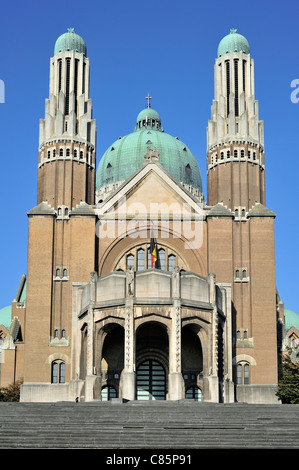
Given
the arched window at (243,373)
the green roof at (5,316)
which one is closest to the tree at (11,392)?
the arched window at (243,373)

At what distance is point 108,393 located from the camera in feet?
179

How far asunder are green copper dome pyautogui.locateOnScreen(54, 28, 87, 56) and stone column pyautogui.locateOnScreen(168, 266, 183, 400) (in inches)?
846

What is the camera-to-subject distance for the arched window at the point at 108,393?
54.5 metres

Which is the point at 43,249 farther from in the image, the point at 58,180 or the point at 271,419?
the point at 271,419

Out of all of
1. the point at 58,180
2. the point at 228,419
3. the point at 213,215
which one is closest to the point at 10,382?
the point at 58,180

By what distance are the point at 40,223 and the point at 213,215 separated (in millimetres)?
11854

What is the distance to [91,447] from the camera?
32.4 m

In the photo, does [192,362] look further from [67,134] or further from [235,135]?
[67,134]

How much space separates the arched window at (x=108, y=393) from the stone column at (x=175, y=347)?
5559 mm

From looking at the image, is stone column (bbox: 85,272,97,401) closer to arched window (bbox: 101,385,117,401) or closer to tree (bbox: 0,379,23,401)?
arched window (bbox: 101,385,117,401)

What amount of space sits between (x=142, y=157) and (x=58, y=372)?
3064 centimetres

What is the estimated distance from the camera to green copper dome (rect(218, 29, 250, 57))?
Answer: 65125mm

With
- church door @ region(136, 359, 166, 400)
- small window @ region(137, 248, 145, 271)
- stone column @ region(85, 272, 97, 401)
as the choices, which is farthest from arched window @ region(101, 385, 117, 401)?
small window @ region(137, 248, 145, 271)

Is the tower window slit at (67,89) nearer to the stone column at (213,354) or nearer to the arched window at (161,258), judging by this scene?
the arched window at (161,258)
